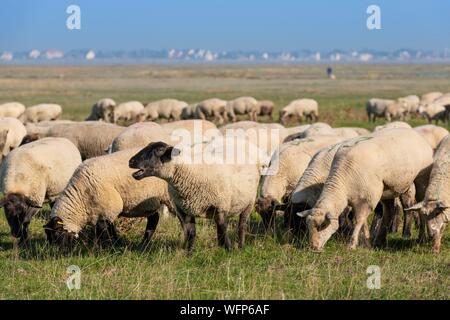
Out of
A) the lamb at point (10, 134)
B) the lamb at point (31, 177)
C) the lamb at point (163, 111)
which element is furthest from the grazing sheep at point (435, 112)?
the lamb at point (31, 177)

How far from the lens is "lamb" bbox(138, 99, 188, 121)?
43.5 metres

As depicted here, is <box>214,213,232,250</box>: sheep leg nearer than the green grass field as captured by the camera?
No

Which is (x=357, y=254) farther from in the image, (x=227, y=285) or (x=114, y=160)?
(x=114, y=160)

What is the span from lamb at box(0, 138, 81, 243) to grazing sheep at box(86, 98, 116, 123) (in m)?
28.4

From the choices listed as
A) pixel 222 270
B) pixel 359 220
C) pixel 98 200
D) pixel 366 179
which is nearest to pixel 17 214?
pixel 98 200

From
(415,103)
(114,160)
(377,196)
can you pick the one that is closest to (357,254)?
(377,196)

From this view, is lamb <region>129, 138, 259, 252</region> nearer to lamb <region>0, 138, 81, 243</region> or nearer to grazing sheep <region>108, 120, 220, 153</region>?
lamb <region>0, 138, 81, 243</region>

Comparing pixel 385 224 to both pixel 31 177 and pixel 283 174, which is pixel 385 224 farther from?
pixel 31 177

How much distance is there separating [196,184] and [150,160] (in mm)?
803

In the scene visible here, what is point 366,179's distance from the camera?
1104 centimetres

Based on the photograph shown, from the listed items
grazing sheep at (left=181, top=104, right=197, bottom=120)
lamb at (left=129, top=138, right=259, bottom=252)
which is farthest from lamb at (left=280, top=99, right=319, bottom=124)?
lamb at (left=129, top=138, right=259, bottom=252)

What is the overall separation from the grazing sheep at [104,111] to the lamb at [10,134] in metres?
21.5

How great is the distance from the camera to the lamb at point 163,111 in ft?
143

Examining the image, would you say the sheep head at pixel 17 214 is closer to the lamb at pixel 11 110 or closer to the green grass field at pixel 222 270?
the green grass field at pixel 222 270
